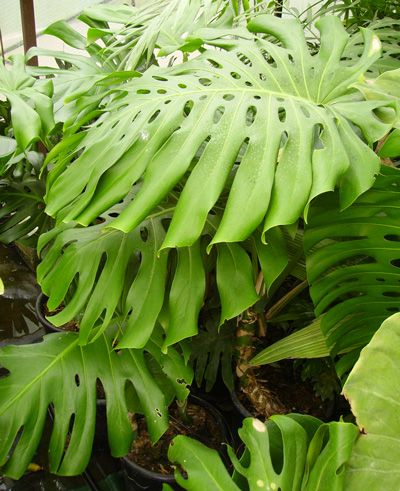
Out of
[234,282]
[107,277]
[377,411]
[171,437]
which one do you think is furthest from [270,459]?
[171,437]

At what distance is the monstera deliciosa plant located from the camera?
2.14 feet

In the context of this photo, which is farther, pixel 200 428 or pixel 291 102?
pixel 200 428

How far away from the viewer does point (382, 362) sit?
0.53 meters

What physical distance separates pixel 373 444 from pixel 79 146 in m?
0.63

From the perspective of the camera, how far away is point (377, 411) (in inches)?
20.4

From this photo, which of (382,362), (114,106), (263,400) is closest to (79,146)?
(114,106)

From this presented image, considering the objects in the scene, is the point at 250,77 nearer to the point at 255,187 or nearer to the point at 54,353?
the point at 255,187

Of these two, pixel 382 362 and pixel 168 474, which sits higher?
pixel 382 362

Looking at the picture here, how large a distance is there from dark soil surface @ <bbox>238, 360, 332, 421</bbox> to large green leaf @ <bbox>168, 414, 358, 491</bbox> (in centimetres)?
52

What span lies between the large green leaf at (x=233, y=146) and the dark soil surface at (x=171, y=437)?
72cm

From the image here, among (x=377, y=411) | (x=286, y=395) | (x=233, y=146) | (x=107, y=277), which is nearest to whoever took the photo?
(x=377, y=411)

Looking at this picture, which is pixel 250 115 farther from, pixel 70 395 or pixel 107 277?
pixel 70 395

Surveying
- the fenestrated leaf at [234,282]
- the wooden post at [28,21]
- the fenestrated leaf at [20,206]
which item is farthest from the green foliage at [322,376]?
the wooden post at [28,21]

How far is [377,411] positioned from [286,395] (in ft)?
2.54
